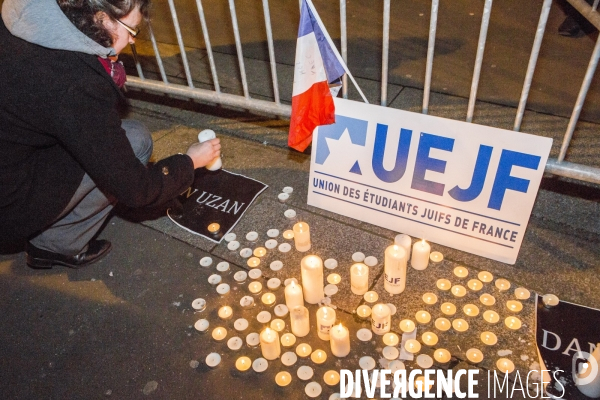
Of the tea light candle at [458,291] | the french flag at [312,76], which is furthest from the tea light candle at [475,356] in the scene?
the french flag at [312,76]

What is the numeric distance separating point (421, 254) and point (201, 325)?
1.22 meters

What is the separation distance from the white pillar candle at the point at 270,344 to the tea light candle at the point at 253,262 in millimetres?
590

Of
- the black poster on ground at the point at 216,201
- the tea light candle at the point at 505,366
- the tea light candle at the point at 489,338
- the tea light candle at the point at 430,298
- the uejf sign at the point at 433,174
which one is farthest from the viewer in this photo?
the black poster on ground at the point at 216,201

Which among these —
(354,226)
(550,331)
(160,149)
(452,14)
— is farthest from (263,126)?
(452,14)

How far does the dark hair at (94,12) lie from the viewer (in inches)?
71.9

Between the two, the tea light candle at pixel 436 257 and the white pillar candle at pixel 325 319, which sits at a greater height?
the white pillar candle at pixel 325 319

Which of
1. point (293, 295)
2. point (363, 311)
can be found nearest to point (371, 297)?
point (363, 311)

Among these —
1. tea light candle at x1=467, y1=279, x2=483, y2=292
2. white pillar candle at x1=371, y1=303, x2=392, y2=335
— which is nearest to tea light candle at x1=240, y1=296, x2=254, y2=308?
white pillar candle at x1=371, y1=303, x2=392, y2=335

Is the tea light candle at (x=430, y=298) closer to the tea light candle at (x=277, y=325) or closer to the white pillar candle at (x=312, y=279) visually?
the white pillar candle at (x=312, y=279)

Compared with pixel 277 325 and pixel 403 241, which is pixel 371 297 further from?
pixel 277 325

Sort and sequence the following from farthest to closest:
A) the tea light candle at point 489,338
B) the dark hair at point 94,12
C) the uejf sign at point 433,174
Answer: the uejf sign at point 433,174, the tea light candle at point 489,338, the dark hair at point 94,12

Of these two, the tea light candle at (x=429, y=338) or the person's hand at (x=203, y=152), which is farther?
the person's hand at (x=203, y=152)

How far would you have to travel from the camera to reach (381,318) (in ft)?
7.31

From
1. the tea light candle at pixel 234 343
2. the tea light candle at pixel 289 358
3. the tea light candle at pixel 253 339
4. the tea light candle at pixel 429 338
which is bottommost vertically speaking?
the tea light candle at pixel 234 343
